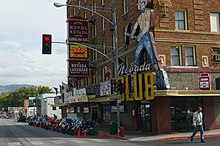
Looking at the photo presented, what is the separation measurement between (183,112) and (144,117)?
3.16 metres

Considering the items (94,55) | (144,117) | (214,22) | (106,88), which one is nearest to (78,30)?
(94,55)

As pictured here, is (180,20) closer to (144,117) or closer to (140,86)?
(140,86)

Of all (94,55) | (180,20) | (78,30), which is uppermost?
(78,30)

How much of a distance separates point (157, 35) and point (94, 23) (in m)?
17.1

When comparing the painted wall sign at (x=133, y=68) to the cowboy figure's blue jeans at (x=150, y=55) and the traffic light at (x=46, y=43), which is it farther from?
the traffic light at (x=46, y=43)

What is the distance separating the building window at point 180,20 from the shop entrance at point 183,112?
18.4 feet

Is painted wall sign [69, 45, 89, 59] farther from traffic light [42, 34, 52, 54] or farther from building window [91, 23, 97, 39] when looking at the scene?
traffic light [42, 34, 52, 54]

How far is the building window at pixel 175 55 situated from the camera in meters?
26.7

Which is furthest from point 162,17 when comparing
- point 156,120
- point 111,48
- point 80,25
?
point 80,25

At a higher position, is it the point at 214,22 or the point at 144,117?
the point at 214,22

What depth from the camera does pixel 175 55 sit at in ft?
88.1

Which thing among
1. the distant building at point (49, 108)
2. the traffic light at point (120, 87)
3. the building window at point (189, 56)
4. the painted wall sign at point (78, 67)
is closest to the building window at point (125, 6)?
the building window at point (189, 56)

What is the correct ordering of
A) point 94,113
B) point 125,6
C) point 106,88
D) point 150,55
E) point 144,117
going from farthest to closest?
1. point 94,113
2. point 106,88
3. point 125,6
4. point 144,117
5. point 150,55

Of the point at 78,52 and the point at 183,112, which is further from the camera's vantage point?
the point at 78,52
